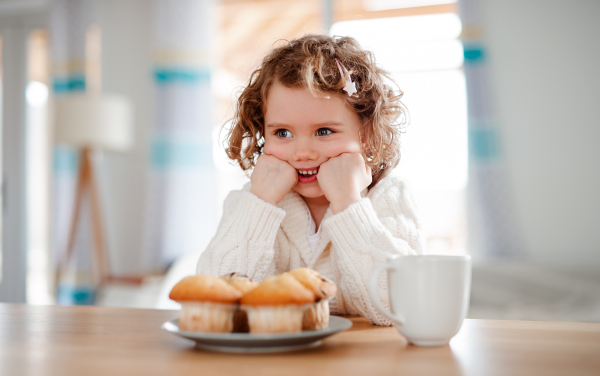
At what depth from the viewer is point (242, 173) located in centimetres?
316

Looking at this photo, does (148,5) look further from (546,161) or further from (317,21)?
(546,161)

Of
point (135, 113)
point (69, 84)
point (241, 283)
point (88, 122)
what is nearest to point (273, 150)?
point (241, 283)

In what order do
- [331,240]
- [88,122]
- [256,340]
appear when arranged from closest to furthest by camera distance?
[256,340] < [331,240] < [88,122]

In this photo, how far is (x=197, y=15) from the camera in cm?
350

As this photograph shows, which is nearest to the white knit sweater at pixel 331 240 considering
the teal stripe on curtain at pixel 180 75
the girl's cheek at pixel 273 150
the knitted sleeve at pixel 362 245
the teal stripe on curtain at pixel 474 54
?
the knitted sleeve at pixel 362 245

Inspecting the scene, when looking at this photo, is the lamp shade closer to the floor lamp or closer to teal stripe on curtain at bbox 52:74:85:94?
the floor lamp

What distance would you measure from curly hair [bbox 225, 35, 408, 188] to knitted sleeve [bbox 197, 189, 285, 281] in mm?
264

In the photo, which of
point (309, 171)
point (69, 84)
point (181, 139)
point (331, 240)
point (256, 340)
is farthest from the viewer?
point (69, 84)

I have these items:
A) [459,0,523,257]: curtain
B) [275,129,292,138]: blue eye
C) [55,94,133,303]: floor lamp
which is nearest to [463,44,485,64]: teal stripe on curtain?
[459,0,523,257]: curtain

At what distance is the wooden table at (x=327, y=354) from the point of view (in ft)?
1.65

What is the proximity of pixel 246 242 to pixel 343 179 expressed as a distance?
23cm

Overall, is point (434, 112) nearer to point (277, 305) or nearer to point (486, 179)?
point (486, 179)

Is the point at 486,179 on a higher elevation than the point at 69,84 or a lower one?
lower

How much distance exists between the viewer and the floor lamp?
10.3 ft
